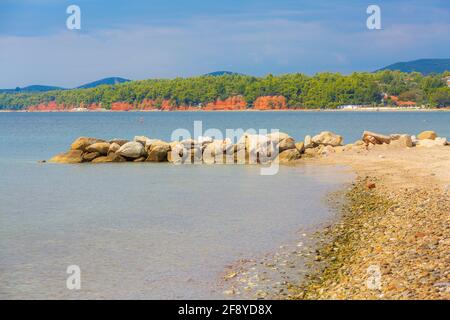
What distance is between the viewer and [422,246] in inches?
426

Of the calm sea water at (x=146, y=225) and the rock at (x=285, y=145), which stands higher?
the rock at (x=285, y=145)

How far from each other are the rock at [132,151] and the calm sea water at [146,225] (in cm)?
487

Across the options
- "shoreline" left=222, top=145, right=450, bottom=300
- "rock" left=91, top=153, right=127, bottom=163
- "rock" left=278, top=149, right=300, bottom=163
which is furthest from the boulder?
"shoreline" left=222, top=145, right=450, bottom=300

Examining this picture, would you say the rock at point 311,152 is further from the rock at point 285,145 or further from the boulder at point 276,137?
the boulder at point 276,137

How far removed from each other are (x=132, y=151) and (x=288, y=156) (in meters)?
8.50

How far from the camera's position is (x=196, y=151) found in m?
33.8

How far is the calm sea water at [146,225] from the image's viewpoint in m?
10.9

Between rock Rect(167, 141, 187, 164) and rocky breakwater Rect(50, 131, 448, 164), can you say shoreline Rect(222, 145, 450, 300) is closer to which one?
rocky breakwater Rect(50, 131, 448, 164)

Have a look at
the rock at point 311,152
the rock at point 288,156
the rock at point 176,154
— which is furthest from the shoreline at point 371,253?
the rock at point 176,154

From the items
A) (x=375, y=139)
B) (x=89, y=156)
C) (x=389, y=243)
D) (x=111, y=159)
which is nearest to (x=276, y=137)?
(x=375, y=139)

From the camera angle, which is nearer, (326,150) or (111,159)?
(111,159)

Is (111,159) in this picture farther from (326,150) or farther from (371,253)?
(371,253)

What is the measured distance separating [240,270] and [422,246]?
325cm
